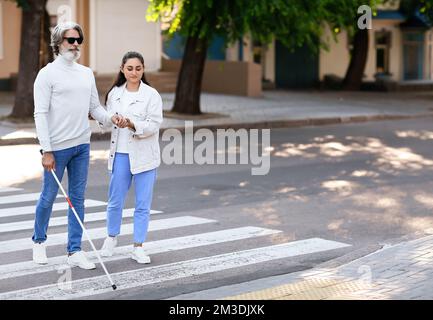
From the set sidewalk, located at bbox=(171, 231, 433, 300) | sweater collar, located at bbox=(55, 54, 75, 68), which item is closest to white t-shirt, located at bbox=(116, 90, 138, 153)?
sweater collar, located at bbox=(55, 54, 75, 68)

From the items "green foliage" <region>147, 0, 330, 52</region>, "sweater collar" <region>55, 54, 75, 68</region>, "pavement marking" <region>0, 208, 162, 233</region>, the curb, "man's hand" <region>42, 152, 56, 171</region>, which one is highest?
"green foliage" <region>147, 0, 330, 52</region>

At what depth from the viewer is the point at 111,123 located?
8.19 metres

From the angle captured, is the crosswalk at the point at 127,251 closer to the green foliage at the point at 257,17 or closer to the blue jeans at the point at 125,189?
the blue jeans at the point at 125,189

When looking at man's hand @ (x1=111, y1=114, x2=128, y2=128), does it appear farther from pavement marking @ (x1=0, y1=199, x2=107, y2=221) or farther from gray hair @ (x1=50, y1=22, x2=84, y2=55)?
pavement marking @ (x1=0, y1=199, x2=107, y2=221)

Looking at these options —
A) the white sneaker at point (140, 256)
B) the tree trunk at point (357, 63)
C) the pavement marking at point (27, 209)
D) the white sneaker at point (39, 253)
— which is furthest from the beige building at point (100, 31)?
the white sneaker at point (140, 256)

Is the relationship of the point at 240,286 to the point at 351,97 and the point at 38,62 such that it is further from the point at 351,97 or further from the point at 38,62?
the point at 351,97

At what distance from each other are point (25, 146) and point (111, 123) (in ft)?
33.3

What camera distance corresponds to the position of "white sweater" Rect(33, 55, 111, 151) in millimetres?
7906

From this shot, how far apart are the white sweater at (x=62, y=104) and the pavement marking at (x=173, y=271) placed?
1203 millimetres

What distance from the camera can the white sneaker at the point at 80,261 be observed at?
318 inches

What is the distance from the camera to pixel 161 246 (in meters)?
9.09

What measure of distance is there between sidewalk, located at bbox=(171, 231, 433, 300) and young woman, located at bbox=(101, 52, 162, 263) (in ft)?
4.50

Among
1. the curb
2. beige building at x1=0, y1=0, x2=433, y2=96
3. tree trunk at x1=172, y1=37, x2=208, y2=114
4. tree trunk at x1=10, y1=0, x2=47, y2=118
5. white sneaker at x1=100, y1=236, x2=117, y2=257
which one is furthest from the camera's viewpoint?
beige building at x1=0, y1=0, x2=433, y2=96

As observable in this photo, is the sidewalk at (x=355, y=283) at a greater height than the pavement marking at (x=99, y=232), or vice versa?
the sidewalk at (x=355, y=283)
